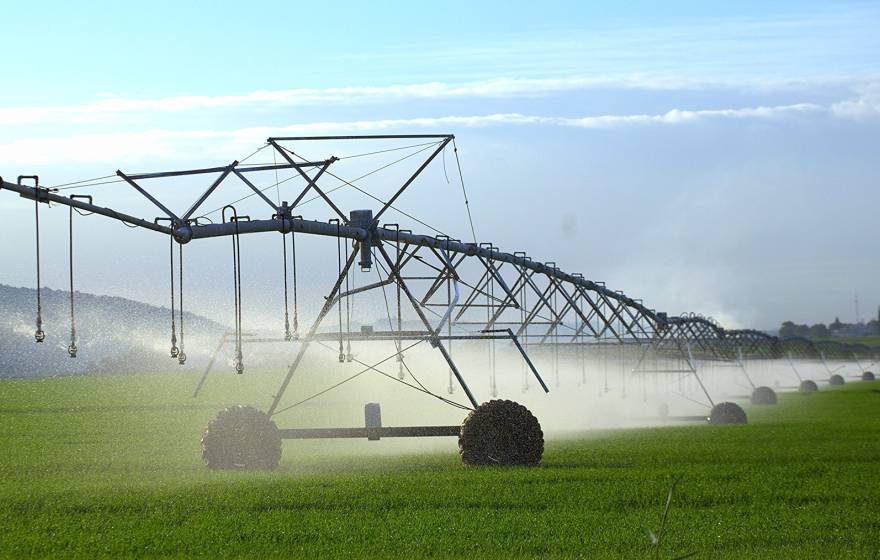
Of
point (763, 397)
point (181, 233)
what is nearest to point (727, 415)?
point (763, 397)

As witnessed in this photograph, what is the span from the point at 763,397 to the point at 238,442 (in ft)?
165

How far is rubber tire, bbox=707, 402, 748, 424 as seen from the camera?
53375 millimetres

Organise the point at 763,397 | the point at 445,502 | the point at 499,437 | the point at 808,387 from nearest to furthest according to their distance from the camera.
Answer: the point at 445,502, the point at 499,437, the point at 763,397, the point at 808,387

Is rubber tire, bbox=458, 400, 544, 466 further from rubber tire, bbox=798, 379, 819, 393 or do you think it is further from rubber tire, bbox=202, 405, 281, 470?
rubber tire, bbox=798, 379, 819, 393

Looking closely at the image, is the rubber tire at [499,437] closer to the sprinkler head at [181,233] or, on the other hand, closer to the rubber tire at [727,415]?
the sprinkler head at [181,233]

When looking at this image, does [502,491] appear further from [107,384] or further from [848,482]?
[107,384]

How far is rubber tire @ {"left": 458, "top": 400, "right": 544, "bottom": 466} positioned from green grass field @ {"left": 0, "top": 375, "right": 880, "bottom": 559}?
2.23 ft

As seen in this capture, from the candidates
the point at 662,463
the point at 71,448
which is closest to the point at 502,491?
the point at 662,463

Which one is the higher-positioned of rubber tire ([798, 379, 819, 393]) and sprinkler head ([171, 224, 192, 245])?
sprinkler head ([171, 224, 192, 245])

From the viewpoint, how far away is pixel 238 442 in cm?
3017

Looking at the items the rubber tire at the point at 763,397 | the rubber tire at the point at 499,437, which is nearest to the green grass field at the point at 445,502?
the rubber tire at the point at 499,437

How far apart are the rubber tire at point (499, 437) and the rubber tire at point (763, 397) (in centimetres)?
4746

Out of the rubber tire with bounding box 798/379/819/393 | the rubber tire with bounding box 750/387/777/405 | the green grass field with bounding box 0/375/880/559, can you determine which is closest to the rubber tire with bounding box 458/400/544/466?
the green grass field with bounding box 0/375/880/559

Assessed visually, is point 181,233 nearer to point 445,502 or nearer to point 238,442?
point 238,442
